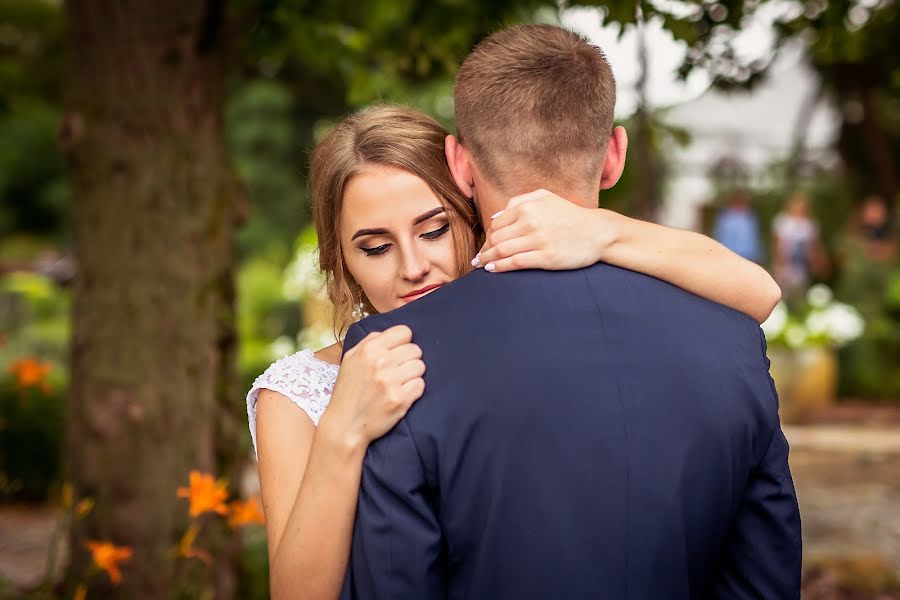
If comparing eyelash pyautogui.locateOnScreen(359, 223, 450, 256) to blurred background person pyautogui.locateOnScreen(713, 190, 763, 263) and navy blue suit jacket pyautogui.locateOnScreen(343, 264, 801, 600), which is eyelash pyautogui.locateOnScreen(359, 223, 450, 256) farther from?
blurred background person pyautogui.locateOnScreen(713, 190, 763, 263)

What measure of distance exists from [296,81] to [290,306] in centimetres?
1257

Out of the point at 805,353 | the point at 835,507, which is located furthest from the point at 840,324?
the point at 835,507

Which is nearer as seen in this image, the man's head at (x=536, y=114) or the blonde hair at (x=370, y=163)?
the man's head at (x=536, y=114)

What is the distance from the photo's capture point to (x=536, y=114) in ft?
5.51

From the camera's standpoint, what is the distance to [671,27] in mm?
3057

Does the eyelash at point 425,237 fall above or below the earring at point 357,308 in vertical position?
above

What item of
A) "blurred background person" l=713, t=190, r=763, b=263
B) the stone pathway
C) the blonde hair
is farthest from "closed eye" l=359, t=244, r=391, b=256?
"blurred background person" l=713, t=190, r=763, b=263

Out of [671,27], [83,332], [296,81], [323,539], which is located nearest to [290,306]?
[83,332]

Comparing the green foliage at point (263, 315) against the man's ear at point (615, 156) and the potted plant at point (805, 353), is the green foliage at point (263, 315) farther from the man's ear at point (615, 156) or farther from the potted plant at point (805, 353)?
the man's ear at point (615, 156)

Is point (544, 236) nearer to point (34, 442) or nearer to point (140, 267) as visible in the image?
point (140, 267)

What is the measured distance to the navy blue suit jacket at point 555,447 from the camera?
61.7 inches

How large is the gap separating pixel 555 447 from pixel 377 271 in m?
0.73

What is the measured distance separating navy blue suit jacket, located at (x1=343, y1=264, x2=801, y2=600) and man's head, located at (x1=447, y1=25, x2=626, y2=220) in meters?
0.18

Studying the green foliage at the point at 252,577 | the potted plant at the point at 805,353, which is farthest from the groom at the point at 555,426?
the potted plant at the point at 805,353
